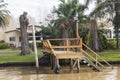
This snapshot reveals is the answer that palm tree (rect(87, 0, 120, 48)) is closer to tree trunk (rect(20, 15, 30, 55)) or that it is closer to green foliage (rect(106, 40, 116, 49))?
green foliage (rect(106, 40, 116, 49))

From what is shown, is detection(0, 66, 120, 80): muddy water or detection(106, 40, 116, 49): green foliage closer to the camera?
detection(0, 66, 120, 80): muddy water

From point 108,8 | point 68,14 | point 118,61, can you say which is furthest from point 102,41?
point 118,61

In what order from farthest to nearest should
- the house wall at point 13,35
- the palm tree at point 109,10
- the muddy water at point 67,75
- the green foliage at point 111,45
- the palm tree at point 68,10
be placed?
the house wall at point 13,35, the palm tree at point 68,10, the green foliage at point 111,45, the palm tree at point 109,10, the muddy water at point 67,75

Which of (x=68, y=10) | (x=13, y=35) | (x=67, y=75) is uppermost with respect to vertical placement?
(x=68, y=10)

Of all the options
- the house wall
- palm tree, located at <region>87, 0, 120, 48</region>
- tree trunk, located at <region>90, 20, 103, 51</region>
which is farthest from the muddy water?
the house wall

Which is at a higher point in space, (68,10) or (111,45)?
(68,10)

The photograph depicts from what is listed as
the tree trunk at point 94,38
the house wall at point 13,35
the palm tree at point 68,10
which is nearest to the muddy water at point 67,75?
the tree trunk at point 94,38

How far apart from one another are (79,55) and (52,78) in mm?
3296

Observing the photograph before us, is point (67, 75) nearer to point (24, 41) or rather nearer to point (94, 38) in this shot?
point (24, 41)

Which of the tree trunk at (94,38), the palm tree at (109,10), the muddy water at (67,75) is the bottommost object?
the muddy water at (67,75)

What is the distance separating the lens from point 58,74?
82.3 ft

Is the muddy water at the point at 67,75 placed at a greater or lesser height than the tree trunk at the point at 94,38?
lesser

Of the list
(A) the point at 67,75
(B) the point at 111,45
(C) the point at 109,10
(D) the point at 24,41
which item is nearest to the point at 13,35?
(B) the point at 111,45

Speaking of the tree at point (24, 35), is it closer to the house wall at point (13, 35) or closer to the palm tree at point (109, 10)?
the palm tree at point (109, 10)
